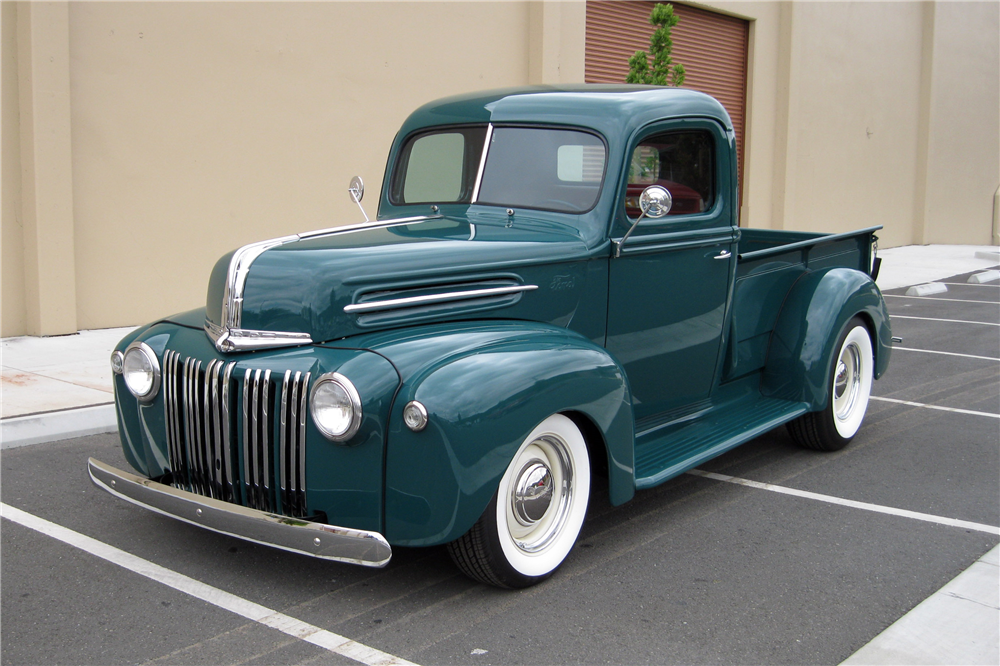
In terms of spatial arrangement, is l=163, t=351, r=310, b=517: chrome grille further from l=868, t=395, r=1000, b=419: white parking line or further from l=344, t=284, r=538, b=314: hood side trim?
l=868, t=395, r=1000, b=419: white parking line

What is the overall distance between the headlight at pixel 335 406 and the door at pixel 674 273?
4.71ft

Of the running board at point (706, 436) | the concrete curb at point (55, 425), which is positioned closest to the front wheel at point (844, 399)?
the running board at point (706, 436)

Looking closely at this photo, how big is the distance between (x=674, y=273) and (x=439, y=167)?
4.09 feet

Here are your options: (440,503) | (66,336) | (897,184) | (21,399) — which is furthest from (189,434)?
(897,184)

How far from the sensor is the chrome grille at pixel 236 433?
10.3ft

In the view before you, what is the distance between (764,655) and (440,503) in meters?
1.13

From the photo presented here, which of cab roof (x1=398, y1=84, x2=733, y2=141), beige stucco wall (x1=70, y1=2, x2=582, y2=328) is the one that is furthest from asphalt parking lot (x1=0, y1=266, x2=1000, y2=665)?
beige stucco wall (x1=70, y1=2, x2=582, y2=328)

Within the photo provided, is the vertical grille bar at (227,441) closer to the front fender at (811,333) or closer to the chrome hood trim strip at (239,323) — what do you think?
the chrome hood trim strip at (239,323)

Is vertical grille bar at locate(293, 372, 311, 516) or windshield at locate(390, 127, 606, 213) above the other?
windshield at locate(390, 127, 606, 213)

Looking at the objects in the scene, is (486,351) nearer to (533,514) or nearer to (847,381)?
(533,514)

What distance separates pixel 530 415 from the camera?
3.19m

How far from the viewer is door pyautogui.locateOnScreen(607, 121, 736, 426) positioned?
4129 millimetres

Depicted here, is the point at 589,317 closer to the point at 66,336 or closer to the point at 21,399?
the point at 21,399

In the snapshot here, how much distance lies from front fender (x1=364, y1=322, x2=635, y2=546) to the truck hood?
7.5 inches
